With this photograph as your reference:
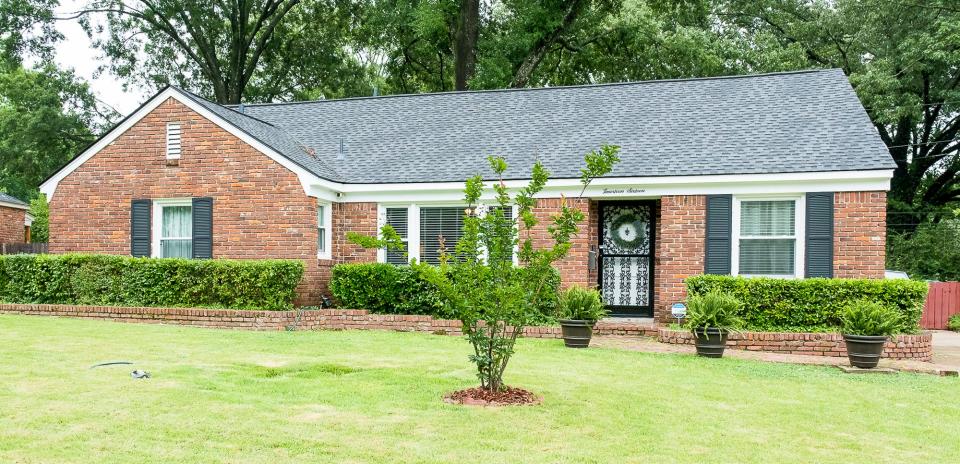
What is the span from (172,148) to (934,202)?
28842 mm

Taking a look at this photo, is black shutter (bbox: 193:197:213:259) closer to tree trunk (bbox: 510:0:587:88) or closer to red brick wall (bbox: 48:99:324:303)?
red brick wall (bbox: 48:99:324:303)

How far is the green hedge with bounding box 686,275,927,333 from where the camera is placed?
11711 mm

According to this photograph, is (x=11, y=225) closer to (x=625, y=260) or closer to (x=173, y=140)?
(x=173, y=140)

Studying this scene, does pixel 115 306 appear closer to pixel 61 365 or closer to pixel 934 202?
pixel 61 365

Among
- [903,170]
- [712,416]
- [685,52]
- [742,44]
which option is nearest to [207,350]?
[712,416]

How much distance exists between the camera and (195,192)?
1516 centimetres

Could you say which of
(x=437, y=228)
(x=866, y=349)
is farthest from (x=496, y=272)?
(x=437, y=228)

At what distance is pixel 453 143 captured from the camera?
16.9 meters

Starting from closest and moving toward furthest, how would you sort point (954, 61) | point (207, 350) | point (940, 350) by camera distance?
point (207, 350) < point (940, 350) < point (954, 61)

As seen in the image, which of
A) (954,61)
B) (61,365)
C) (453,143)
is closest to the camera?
(61,365)

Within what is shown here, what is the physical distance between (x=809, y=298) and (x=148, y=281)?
11.3 meters

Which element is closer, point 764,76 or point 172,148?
point 172,148

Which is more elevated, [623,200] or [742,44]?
[742,44]

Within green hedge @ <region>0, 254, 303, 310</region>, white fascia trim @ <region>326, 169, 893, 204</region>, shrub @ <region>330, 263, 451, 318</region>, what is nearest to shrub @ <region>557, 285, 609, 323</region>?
shrub @ <region>330, 263, 451, 318</region>
